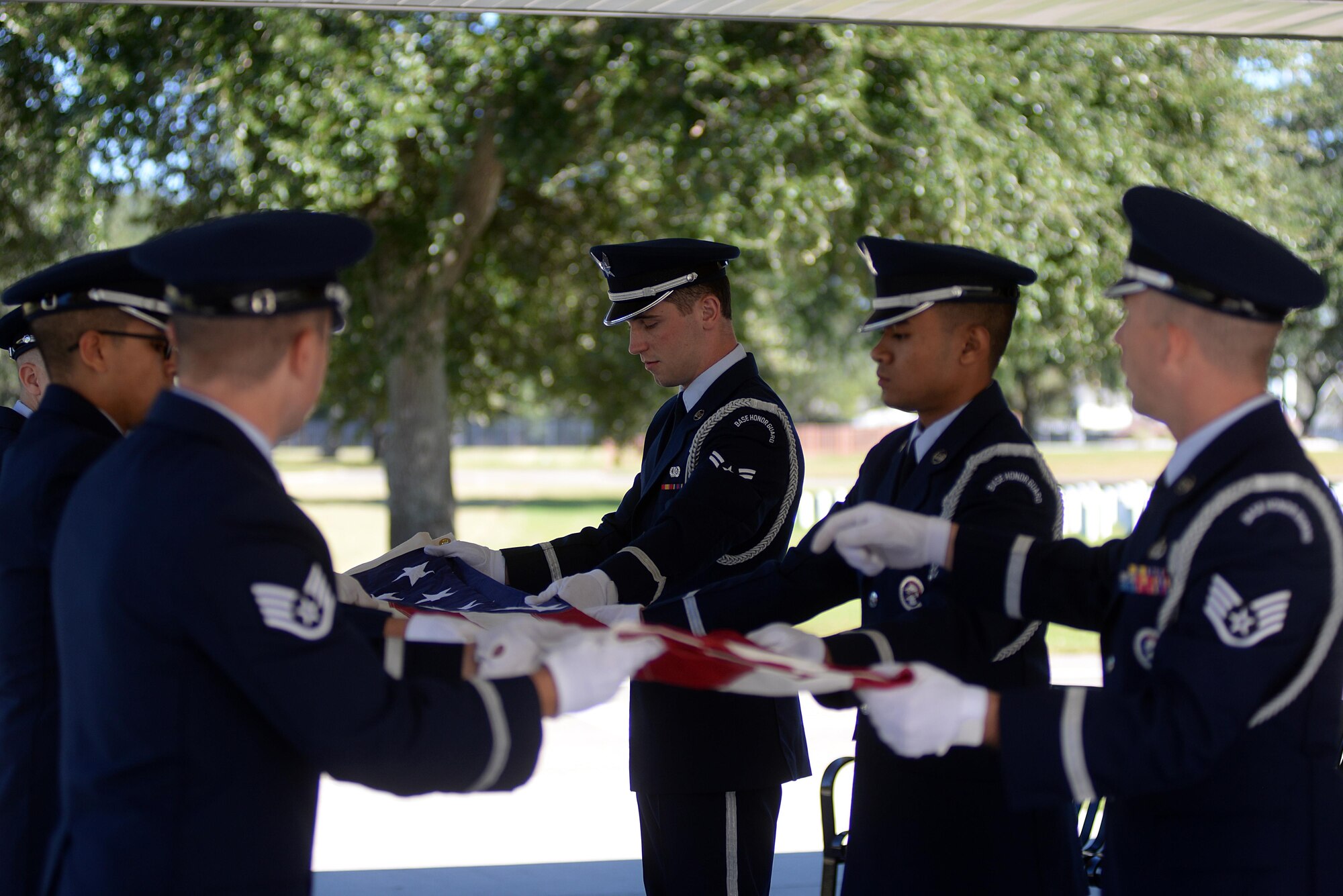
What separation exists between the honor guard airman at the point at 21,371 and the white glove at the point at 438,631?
1.33 m

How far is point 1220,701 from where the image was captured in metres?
1.82

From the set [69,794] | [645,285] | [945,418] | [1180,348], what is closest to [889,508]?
[945,418]

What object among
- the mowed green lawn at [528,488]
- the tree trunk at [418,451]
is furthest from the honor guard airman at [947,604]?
the tree trunk at [418,451]

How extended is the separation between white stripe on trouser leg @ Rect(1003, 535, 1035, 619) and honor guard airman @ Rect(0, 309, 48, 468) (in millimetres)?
2354

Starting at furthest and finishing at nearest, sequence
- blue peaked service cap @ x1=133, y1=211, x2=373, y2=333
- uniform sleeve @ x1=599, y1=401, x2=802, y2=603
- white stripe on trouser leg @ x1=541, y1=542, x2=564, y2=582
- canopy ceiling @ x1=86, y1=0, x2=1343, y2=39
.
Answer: canopy ceiling @ x1=86, y1=0, x2=1343, y2=39, white stripe on trouser leg @ x1=541, y1=542, x2=564, y2=582, uniform sleeve @ x1=599, y1=401, x2=802, y2=603, blue peaked service cap @ x1=133, y1=211, x2=373, y2=333

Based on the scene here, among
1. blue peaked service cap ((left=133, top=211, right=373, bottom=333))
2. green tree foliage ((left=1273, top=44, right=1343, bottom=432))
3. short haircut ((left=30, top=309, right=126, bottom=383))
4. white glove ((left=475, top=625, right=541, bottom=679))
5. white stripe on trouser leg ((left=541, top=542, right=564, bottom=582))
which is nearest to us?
blue peaked service cap ((left=133, top=211, right=373, bottom=333))

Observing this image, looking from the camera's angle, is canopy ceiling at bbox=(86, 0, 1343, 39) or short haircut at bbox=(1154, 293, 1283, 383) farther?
canopy ceiling at bbox=(86, 0, 1343, 39)

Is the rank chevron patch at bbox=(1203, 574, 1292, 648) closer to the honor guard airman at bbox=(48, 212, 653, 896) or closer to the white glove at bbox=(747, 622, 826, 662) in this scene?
the white glove at bbox=(747, 622, 826, 662)

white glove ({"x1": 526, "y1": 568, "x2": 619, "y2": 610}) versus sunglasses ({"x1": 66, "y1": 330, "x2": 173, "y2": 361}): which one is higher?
sunglasses ({"x1": 66, "y1": 330, "x2": 173, "y2": 361})

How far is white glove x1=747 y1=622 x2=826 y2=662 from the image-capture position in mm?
2277

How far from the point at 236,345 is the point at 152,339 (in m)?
0.72

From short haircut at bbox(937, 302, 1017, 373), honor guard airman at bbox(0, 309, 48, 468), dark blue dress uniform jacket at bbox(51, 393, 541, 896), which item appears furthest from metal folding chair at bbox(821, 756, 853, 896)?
honor guard airman at bbox(0, 309, 48, 468)

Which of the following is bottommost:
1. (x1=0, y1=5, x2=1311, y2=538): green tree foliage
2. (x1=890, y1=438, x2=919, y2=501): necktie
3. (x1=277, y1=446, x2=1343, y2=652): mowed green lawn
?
(x1=277, y1=446, x2=1343, y2=652): mowed green lawn

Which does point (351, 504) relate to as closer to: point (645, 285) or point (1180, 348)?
point (645, 285)
